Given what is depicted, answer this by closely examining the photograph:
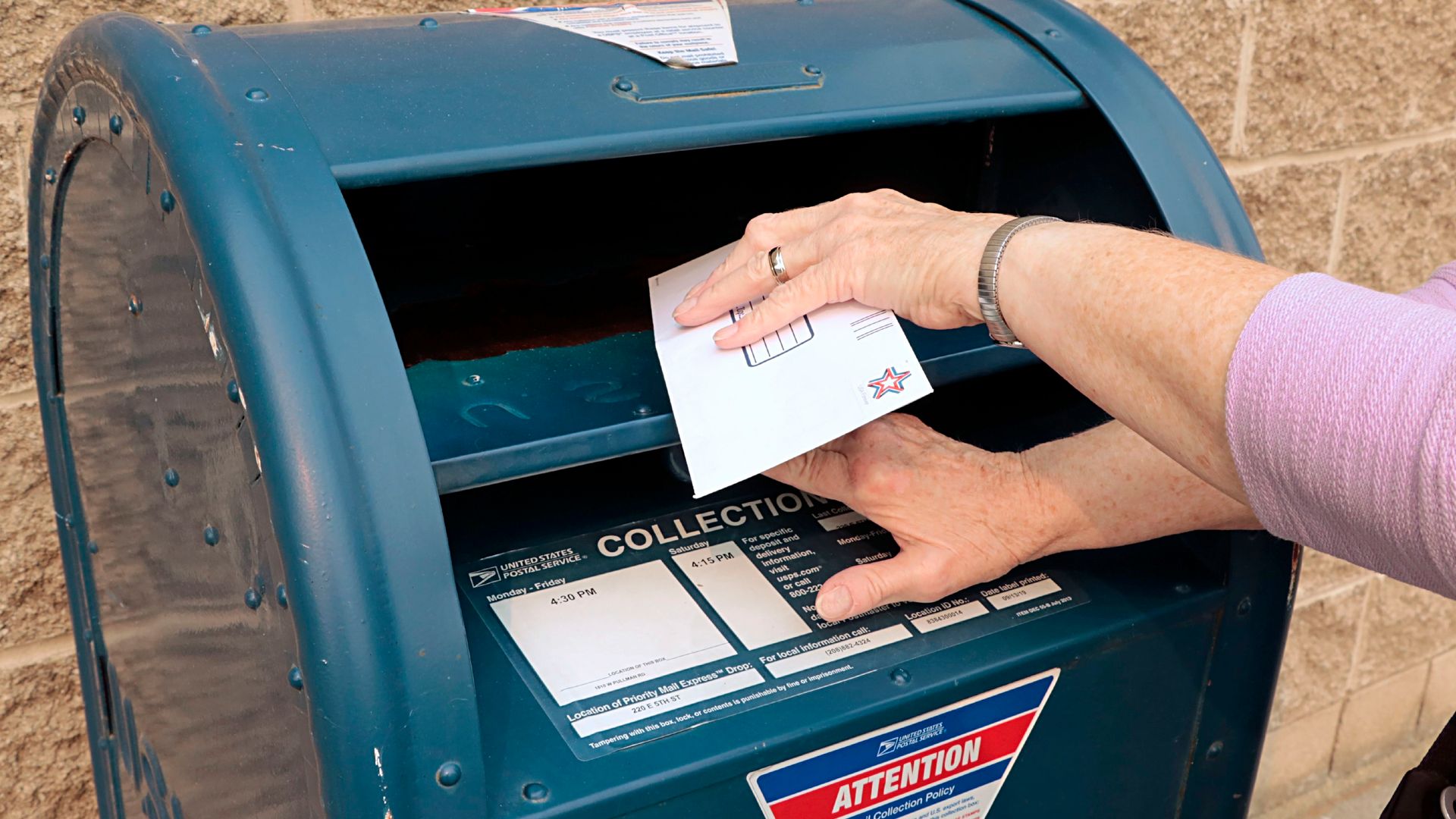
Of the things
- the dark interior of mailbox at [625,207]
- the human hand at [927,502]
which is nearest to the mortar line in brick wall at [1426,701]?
the dark interior of mailbox at [625,207]

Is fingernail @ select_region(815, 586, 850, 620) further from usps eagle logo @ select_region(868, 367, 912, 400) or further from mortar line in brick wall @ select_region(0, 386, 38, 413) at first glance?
mortar line in brick wall @ select_region(0, 386, 38, 413)

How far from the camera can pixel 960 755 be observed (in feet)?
3.64

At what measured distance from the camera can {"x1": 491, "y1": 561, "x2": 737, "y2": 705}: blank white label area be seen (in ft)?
3.40

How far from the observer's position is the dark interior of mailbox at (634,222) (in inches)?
51.1

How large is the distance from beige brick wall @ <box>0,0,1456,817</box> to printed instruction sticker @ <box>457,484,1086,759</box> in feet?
2.73

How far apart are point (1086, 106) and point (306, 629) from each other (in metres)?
0.91

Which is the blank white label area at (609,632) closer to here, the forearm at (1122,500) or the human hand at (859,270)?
the human hand at (859,270)

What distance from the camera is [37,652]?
165 cm

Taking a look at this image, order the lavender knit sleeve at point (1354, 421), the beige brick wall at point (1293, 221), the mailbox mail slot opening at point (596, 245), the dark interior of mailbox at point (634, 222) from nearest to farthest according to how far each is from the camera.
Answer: the lavender knit sleeve at point (1354, 421)
the mailbox mail slot opening at point (596, 245)
the dark interior of mailbox at point (634, 222)
the beige brick wall at point (1293, 221)

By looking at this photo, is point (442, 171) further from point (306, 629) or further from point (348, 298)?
point (306, 629)

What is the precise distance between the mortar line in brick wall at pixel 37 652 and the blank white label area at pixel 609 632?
889 millimetres

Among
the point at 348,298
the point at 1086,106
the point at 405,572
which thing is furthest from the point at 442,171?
the point at 1086,106

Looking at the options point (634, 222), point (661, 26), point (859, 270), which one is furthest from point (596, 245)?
point (859, 270)

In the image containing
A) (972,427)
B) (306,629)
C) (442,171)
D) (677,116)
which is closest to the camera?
(306,629)
